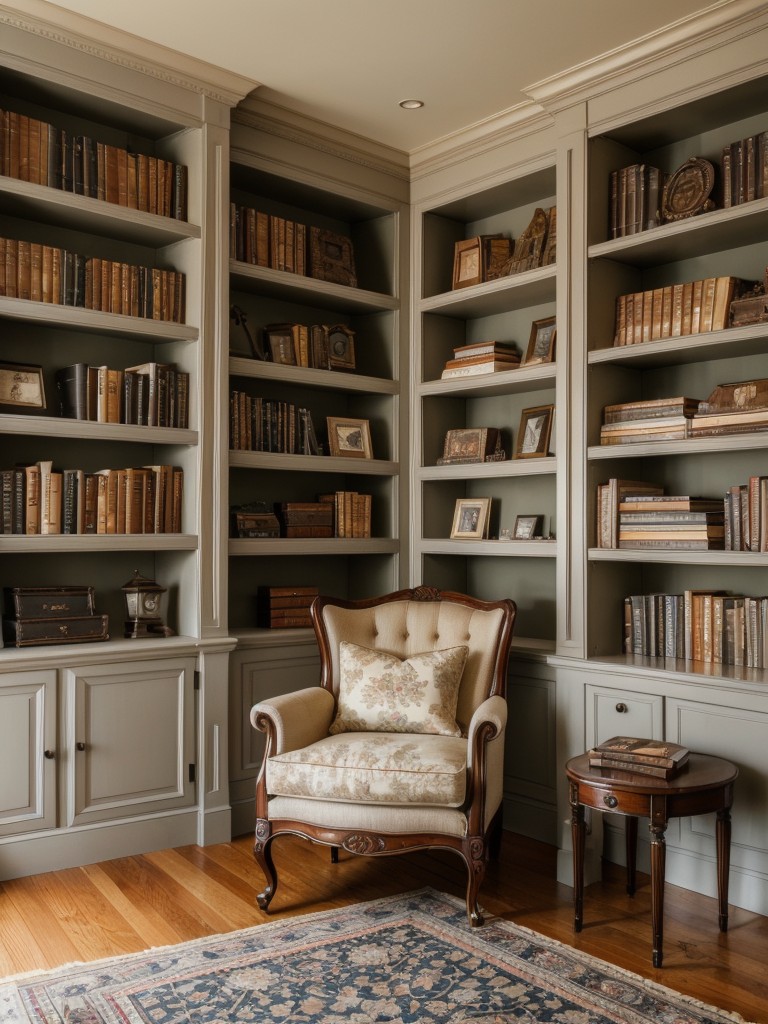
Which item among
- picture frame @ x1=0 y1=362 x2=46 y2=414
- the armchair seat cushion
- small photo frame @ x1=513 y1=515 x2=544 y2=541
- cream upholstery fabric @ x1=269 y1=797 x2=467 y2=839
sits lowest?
cream upholstery fabric @ x1=269 y1=797 x2=467 y2=839

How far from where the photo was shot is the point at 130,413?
3451 millimetres

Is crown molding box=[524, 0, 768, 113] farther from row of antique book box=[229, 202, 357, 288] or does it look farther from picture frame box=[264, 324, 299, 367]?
picture frame box=[264, 324, 299, 367]

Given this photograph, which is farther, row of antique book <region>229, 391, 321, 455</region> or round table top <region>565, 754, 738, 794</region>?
row of antique book <region>229, 391, 321, 455</region>

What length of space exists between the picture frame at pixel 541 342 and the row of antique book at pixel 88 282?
57.3 inches

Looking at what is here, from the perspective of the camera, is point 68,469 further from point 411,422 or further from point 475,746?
point 475,746

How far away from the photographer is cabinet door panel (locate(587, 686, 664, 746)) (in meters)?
3.15

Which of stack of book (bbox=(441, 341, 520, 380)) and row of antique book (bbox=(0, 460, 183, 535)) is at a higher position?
stack of book (bbox=(441, 341, 520, 380))

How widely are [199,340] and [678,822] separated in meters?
2.48

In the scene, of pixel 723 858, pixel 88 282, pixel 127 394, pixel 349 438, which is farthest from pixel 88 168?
pixel 723 858

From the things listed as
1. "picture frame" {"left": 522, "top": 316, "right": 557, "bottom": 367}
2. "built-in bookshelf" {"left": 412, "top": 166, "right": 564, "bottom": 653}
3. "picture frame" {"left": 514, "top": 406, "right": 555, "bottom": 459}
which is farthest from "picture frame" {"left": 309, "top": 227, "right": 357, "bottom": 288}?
"picture frame" {"left": 514, "top": 406, "right": 555, "bottom": 459}

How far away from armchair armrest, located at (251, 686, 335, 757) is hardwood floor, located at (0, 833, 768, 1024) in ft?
1.64

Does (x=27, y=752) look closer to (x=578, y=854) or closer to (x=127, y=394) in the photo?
(x=127, y=394)

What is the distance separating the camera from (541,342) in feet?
12.7

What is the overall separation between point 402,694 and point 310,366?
1.61m
